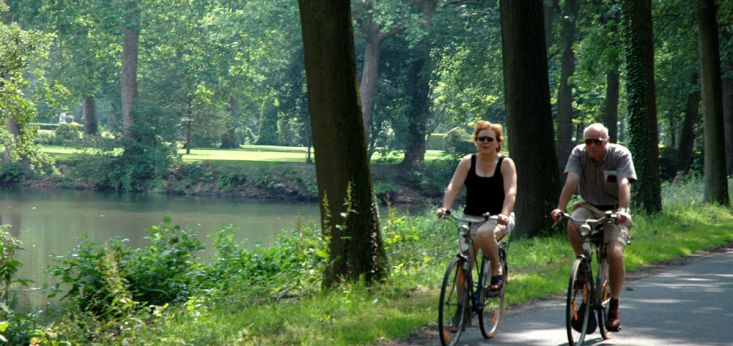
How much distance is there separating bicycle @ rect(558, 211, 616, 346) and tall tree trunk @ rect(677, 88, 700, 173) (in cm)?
3295

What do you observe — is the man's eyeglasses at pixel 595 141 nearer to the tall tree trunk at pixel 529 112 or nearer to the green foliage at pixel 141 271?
the green foliage at pixel 141 271

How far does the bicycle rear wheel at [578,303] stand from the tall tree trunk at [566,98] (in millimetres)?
27508

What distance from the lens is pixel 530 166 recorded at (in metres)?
16.7

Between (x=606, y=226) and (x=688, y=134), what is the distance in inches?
1302

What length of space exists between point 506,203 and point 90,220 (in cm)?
2796

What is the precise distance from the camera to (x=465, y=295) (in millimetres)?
8539

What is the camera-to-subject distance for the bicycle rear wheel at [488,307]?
891 centimetres

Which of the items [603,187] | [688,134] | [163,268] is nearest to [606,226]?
[603,187]

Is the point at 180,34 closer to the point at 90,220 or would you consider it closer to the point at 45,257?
the point at 90,220

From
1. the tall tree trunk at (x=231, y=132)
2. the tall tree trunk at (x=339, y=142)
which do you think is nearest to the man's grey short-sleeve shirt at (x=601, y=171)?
the tall tree trunk at (x=339, y=142)

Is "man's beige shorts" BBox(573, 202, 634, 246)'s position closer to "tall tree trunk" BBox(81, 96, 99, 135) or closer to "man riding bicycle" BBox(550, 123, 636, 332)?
"man riding bicycle" BBox(550, 123, 636, 332)

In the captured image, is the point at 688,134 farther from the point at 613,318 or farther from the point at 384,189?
the point at 613,318

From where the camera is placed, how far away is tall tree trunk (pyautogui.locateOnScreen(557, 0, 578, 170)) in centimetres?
3619

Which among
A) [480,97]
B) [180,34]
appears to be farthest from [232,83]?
[480,97]
